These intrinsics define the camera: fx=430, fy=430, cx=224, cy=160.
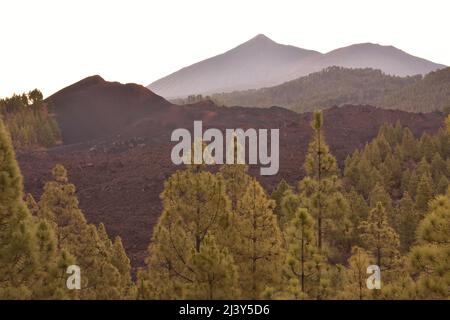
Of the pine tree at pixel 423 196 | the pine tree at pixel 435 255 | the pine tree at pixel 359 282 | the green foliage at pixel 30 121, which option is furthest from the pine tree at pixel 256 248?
the green foliage at pixel 30 121

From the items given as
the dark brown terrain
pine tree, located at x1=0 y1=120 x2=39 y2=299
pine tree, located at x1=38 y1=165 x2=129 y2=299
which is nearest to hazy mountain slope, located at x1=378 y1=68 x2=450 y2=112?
the dark brown terrain

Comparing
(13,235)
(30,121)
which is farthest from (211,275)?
(30,121)

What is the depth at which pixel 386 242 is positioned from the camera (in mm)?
16859

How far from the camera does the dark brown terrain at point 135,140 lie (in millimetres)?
45531

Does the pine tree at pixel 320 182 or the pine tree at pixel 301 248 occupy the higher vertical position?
the pine tree at pixel 320 182

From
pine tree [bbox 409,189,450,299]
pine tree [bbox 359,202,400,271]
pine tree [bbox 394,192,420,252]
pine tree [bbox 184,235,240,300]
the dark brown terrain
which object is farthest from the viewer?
the dark brown terrain

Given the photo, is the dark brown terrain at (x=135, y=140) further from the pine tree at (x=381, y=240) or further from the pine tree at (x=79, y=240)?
the pine tree at (x=381, y=240)

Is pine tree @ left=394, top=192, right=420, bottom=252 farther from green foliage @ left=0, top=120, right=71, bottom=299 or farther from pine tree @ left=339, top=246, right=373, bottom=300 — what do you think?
green foliage @ left=0, top=120, right=71, bottom=299

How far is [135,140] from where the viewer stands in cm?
7706

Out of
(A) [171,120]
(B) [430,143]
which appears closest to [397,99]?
(A) [171,120]

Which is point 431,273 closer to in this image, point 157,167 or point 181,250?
point 181,250

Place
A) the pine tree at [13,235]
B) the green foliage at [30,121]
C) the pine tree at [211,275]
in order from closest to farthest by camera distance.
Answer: the pine tree at [13,235] < the pine tree at [211,275] < the green foliage at [30,121]

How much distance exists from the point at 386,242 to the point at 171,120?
257 ft

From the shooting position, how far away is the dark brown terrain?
45.5m
